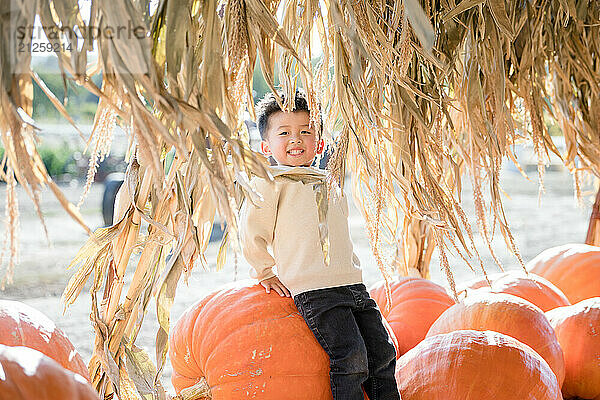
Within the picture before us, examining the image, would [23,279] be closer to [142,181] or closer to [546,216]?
[142,181]

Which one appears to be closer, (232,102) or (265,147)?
(232,102)

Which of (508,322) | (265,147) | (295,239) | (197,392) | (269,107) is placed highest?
(269,107)

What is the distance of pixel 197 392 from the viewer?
4.79ft

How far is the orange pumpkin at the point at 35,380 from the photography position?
878 millimetres

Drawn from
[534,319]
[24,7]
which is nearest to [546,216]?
[534,319]

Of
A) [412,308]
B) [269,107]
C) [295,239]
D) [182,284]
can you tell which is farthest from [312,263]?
[182,284]

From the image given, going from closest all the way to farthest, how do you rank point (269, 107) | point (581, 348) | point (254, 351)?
point (254, 351) → point (269, 107) → point (581, 348)

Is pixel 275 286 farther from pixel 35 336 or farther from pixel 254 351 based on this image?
pixel 35 336

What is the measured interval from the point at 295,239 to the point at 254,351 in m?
0.29

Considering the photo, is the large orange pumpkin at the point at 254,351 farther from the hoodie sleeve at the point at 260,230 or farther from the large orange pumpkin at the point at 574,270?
the large orange pumpkin at the point at 574,270

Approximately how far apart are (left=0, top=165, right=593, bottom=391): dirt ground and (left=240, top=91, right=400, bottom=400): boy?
16 cm

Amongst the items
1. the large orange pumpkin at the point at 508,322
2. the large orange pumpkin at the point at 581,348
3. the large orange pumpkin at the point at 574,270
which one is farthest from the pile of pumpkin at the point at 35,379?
the large orange pumpkin at the point at 574,270

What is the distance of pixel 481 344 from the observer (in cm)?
146

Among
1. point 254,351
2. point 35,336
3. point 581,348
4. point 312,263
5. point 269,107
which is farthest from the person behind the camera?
point 581,348
